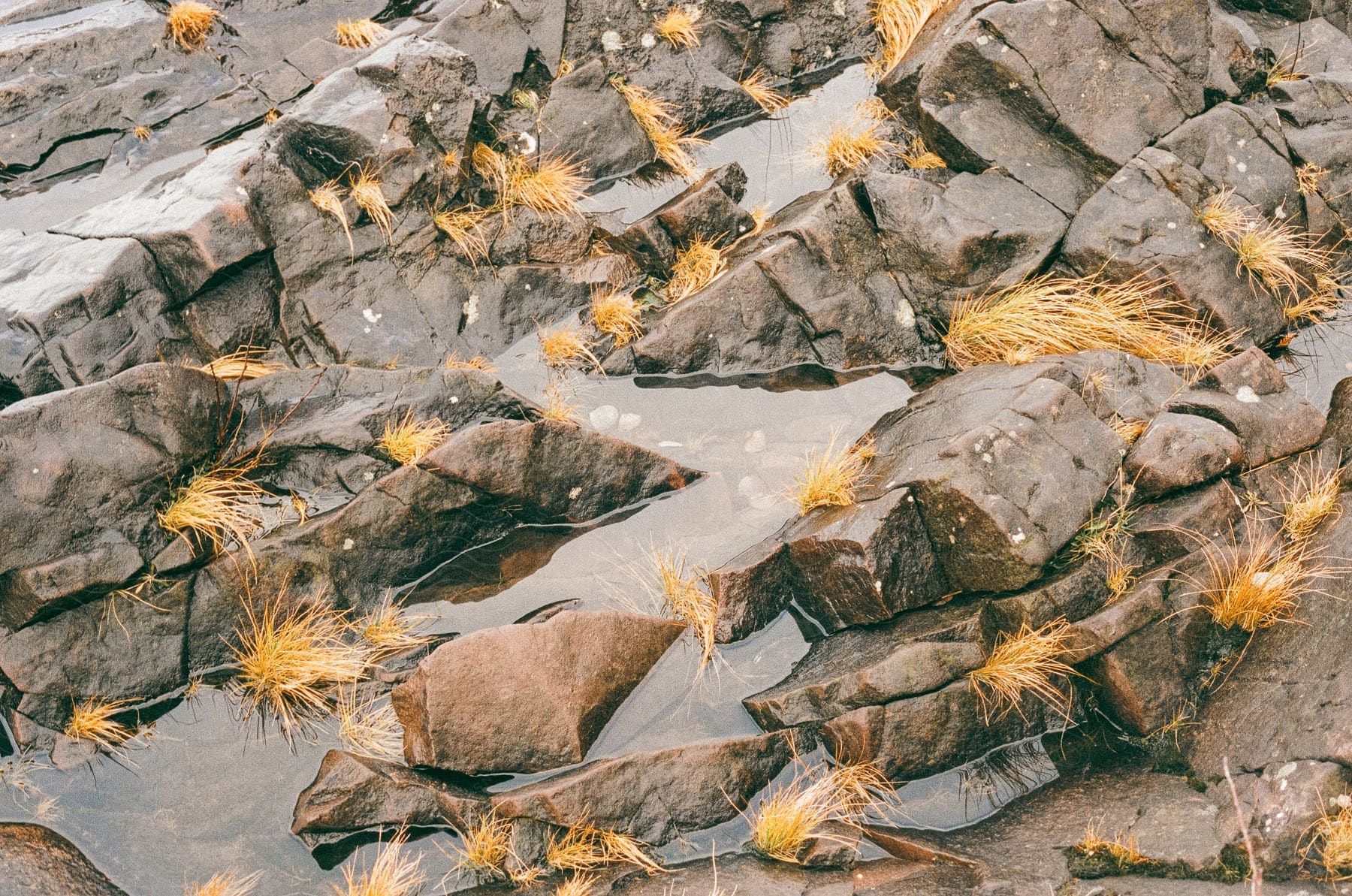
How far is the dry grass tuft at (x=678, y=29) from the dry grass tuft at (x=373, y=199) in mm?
4206

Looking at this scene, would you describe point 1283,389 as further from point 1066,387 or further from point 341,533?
point 341,533

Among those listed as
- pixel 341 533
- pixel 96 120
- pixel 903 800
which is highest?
pixel 96 120

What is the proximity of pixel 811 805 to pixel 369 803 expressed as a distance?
326 centimetres

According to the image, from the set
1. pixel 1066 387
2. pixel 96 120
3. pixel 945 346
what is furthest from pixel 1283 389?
pixel 96 120

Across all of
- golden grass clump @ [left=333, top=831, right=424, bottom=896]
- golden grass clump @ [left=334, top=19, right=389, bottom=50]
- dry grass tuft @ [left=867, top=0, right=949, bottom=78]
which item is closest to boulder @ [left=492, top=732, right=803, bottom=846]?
golden grass clump @ [left=333, top=831, right=424, bottom=896]

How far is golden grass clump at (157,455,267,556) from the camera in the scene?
26.0ft

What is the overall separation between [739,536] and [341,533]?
348 cm

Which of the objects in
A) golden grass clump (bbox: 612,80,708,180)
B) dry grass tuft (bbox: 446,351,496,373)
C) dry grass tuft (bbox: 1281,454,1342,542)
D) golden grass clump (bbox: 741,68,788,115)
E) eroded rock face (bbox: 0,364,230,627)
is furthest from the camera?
golden grass clump (bbox: 741,68,788,115)

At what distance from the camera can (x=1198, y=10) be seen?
10430 millimetres

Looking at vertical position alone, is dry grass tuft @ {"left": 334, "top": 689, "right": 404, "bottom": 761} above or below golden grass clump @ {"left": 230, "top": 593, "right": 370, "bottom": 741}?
below

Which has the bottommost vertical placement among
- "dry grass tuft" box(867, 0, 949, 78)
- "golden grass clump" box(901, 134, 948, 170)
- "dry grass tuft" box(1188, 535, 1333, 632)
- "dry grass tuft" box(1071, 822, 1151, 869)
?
"dry grass tuft" box(1071, 822, 1151, 869)

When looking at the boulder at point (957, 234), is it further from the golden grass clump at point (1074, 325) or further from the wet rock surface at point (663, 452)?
the golden grass clump at point (1074, 325)

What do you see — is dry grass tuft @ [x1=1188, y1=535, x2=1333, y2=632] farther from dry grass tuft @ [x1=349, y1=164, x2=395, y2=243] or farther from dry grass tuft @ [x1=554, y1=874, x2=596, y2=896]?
dry grass tuft @ [x1=349, y1=164, x2=395, y2=243]

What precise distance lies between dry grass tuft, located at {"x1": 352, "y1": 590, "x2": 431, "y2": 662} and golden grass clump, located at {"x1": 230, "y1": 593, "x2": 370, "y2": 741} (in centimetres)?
13
